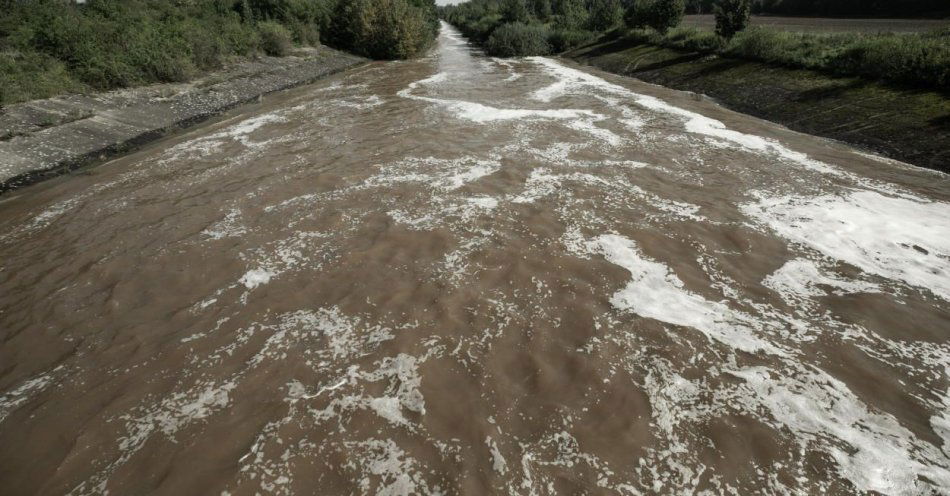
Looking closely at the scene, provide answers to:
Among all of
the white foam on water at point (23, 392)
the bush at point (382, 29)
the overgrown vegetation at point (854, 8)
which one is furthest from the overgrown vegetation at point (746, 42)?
the white foam on water at point (23, 392)

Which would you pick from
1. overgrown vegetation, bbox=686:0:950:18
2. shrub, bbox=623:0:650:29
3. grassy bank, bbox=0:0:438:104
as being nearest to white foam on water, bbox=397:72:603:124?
grassy bank, bbox=0:0:438:104

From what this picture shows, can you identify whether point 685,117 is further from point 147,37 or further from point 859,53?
point 147,37

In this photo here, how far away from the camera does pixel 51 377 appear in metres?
5.00

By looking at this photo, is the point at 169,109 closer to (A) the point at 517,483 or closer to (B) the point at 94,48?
(B) the point at 94,48

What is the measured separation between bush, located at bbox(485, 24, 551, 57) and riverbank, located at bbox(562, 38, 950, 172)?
18.3m

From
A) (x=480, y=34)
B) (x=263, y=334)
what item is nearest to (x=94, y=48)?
(x=263, y=334)

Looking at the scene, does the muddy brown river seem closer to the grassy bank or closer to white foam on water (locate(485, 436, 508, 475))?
white foam on water (locate(485, 436, 508, 475))

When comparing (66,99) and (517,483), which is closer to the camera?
(517,483)

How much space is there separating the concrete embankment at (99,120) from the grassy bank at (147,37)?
812 millimetres

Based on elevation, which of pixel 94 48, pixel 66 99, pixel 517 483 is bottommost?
pixel 517 483

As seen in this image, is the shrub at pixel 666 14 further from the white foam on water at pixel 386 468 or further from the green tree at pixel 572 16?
the white foam on water at pixel 386 468

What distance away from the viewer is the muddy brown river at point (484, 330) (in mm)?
3920

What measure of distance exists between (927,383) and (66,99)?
2411 centimetres

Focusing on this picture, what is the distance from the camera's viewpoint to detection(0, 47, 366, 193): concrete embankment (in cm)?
1224
